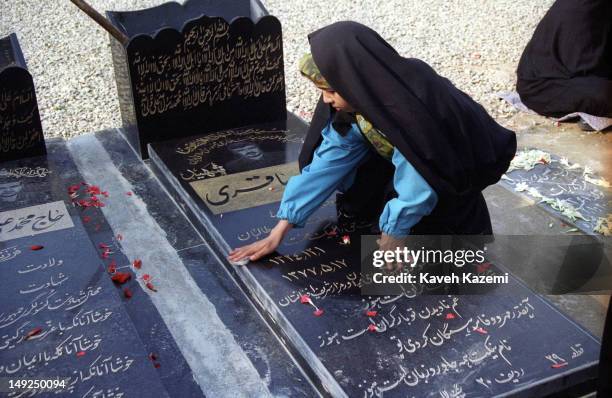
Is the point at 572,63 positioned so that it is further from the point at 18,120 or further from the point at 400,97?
the point at 18,120

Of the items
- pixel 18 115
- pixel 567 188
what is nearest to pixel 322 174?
pixel 567 188

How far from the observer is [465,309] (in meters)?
3.06

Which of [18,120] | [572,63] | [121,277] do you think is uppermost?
[18,120]

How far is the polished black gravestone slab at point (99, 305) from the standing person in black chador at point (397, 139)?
0.57m

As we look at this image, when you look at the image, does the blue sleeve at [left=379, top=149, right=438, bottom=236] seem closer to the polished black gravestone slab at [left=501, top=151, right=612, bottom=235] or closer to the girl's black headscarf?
the girl's black headscarf

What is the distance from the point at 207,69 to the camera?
5012 mm

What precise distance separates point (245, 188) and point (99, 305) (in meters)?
1.34

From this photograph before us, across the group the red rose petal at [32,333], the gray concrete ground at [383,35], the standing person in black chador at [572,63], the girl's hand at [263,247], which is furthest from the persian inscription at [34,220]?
the standing person in black chador at [572,63]

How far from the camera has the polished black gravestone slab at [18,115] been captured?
14.9 feet

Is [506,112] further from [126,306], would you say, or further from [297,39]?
[126,306]

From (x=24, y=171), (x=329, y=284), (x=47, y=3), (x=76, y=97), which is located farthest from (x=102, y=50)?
(x=329, y=284)

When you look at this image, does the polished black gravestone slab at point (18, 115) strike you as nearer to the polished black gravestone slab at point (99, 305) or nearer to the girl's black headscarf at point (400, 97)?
the polished black gravestone slab at point (99, 305)

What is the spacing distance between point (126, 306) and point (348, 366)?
123cm

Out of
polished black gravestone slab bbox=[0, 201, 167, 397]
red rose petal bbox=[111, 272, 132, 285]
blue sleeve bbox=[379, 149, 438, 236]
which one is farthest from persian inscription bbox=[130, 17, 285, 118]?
blue sleeve bbox=[379, 149, 438, 236]
